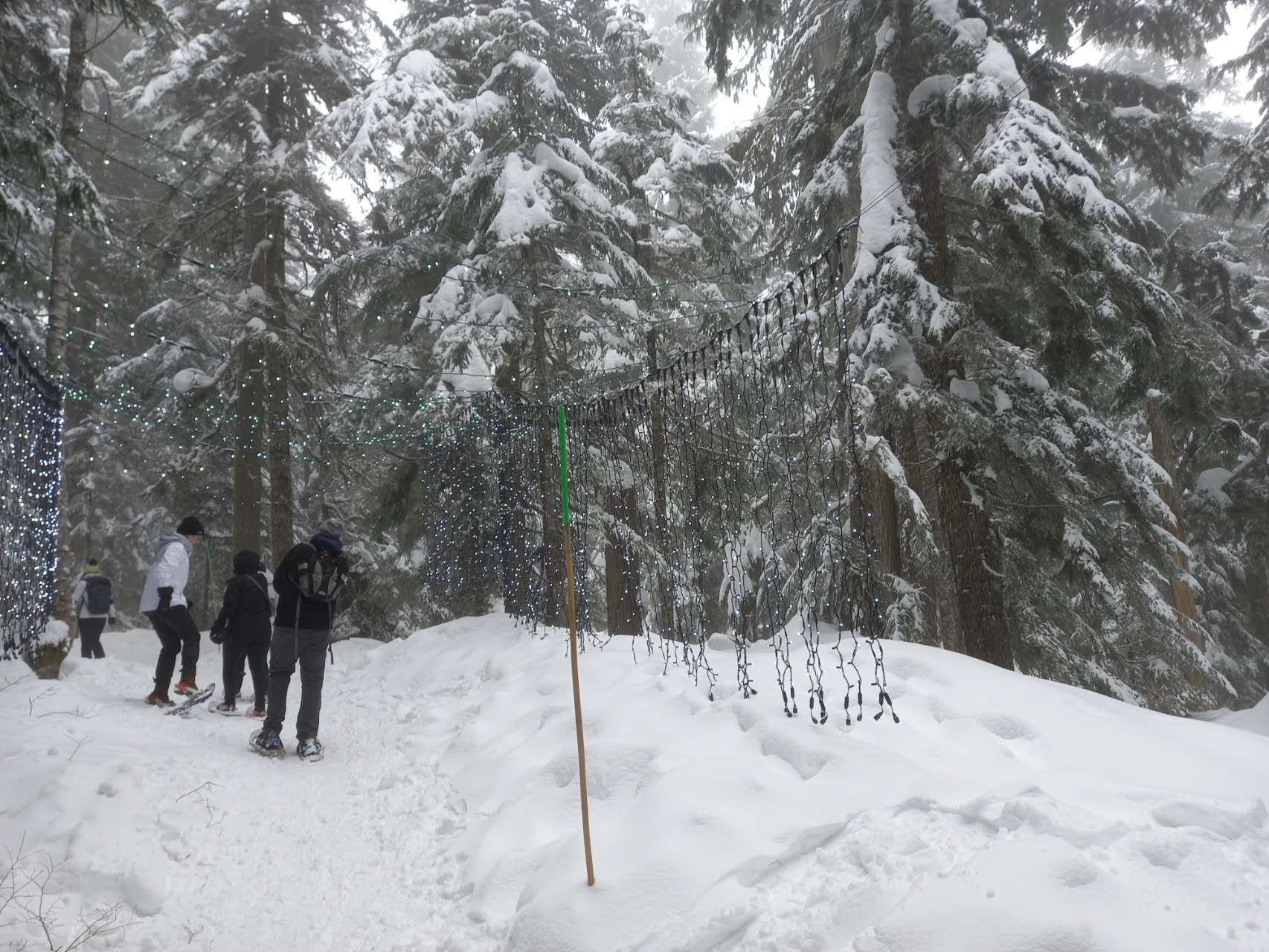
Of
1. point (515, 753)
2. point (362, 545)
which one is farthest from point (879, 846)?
point (362, 545)

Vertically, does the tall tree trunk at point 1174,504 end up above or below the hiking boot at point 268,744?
above

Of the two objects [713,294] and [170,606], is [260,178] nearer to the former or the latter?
[713,294]

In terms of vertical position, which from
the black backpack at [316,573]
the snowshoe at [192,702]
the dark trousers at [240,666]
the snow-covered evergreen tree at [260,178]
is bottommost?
the snowshoe at [192,702]

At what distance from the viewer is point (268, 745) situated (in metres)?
6.11

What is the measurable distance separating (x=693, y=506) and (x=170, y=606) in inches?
199

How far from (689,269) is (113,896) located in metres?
12.4

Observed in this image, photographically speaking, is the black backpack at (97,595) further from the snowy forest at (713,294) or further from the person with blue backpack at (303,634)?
the person with blue backpack at (303,634)

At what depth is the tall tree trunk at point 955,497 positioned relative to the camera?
308 inches

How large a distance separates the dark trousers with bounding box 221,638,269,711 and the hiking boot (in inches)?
51.7

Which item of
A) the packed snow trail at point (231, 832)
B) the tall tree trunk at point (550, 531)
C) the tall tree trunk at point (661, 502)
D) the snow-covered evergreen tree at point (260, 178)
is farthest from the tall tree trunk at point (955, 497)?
the snow-covered evergreen tree at point (260, 178)

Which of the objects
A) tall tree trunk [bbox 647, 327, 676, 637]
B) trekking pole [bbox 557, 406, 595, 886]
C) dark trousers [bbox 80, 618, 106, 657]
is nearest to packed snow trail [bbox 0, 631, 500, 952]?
trekking pole [bbox 557, 406, 595, 886]

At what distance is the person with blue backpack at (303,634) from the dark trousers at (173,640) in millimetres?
1719

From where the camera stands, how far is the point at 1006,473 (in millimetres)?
8086

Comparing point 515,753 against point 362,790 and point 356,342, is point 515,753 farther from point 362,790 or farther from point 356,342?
point 356,342
